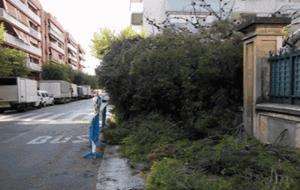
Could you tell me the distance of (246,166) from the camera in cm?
629

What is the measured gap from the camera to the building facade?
216 feet

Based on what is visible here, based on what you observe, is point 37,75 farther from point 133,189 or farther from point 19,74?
point 133,189

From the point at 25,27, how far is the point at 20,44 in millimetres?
5907

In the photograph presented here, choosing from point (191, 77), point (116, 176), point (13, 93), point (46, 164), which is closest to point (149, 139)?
point (191, 77)

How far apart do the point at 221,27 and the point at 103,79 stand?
21.7ft

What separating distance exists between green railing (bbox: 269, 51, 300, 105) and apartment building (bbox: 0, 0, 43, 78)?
Answer: 180 feet

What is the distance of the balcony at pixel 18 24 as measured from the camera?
202 feet

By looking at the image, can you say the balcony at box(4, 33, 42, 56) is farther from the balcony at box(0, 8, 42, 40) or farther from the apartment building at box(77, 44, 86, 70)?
the apartment building at box(77, 44, 86, 70)

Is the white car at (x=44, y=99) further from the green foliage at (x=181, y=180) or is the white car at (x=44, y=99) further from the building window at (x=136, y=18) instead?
the green foliage at (x=181, y=180)

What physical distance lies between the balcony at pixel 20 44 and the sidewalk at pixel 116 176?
174ft

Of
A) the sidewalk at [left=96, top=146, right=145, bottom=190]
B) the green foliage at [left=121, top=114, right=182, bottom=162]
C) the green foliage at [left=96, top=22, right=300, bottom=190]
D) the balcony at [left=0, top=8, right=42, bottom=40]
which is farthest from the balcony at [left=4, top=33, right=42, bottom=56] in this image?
the sidewalk at [left=96, top=146, right=145, bottom=190]

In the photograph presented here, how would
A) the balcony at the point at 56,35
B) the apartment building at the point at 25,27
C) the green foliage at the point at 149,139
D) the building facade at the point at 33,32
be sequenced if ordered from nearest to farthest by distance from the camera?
1. the green foliage at the point at 149,139
2. the apartment building at the point at 25,27
3. the building facade at the point at 33,32
4. the balcony at the point at 56,35

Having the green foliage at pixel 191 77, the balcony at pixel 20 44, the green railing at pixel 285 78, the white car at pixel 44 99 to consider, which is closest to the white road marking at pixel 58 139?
the green foliage at pixel 191 77

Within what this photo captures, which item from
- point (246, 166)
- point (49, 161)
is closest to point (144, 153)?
point (49, 161)
